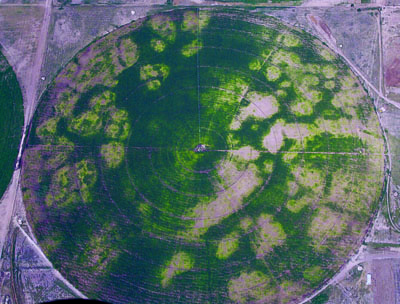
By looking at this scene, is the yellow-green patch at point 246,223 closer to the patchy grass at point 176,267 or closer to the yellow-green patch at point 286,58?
the patchy grass at point 176,267

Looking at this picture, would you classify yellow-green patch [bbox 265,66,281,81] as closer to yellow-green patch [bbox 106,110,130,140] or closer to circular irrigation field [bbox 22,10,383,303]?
circular irrigation field [bbox 22,10,383,303]

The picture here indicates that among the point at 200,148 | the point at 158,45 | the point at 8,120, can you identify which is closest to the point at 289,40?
the point at 158,45

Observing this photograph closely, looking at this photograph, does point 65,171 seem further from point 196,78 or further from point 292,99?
point 292,99

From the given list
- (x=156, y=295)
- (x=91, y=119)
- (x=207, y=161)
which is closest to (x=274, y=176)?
(x=207, y=161)

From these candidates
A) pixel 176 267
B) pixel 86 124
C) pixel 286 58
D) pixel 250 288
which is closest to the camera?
pixel 250 288

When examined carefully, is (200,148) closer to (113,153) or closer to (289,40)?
(113,153)
